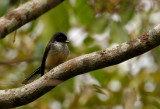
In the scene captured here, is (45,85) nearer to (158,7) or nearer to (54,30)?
(54,30)

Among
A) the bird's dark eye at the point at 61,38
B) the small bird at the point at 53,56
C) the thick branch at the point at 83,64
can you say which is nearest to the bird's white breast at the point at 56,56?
the small bird at the point at 53,56

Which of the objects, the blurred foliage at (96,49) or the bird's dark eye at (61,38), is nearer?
the blurred foliage at (96,49)

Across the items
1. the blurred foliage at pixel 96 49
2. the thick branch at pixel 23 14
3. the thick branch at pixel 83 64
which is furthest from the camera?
the blurred foliage at pixel 96 49

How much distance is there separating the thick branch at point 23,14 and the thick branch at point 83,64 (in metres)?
0.79

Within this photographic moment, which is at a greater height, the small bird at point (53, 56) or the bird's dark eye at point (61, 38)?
the bird's dark eye at point (61, 38)

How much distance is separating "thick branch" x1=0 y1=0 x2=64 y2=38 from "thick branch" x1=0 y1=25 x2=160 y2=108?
2.58 ft

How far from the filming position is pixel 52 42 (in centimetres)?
492

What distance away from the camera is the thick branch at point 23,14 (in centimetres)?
383

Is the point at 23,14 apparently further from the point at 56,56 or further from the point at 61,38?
the point at 61,38

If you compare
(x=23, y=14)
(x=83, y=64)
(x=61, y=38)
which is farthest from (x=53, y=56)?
(x=83, y=64)

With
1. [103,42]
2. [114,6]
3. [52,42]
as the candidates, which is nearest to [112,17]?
[114,6]

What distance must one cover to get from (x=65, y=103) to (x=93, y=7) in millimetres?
2071

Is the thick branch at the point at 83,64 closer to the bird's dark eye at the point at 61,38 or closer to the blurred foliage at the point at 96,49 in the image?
the blurred foliage at the point at 96,49

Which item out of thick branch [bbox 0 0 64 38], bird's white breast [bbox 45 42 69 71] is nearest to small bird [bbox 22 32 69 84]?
bird's white breast [bbox 45 42 69 71]
